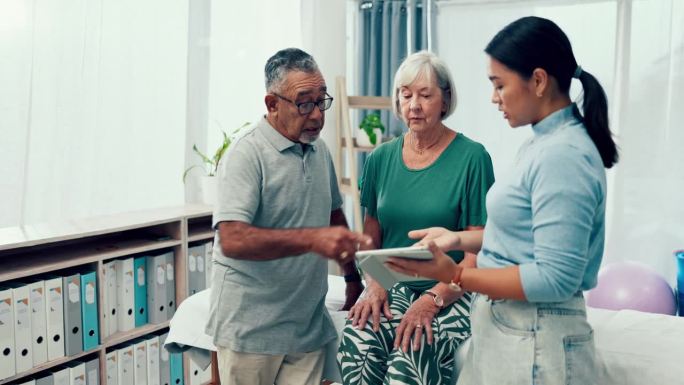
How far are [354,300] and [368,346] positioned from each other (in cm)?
26

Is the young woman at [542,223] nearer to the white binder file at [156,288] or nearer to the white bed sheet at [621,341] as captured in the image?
the white bed sheet at [621,341]

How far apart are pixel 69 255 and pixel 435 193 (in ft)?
4.52

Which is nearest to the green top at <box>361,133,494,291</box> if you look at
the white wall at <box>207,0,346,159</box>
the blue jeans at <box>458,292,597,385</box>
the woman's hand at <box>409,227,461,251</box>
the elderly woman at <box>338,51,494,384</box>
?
the elderly woman at <box>338,51,494,384</box>

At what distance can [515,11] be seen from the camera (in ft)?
12.5

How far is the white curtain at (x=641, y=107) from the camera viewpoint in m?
3.39

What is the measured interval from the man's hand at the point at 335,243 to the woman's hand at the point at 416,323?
0.33 m

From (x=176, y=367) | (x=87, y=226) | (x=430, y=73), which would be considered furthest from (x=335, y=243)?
(x=176, y=367)

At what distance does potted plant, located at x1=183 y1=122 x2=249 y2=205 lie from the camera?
291 cm

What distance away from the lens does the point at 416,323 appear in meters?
1.61

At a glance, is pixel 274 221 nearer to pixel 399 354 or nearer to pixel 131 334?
pixel 399 354

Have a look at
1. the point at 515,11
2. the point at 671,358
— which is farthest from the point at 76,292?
the point at 515,11

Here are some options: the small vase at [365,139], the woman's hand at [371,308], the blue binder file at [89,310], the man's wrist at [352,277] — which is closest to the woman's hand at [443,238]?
the woman's hand at [371,308]

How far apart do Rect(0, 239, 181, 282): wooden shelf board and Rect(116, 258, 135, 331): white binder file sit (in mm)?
69

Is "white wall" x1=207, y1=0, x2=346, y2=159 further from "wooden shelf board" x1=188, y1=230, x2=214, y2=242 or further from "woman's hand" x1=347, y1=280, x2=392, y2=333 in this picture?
"woman's hand" x1=347, y1=280, x2=392, y2=333
